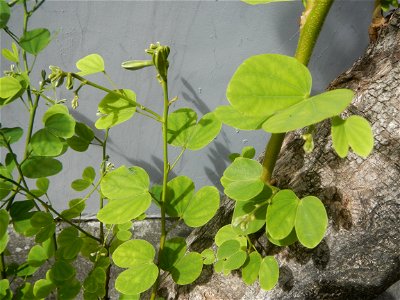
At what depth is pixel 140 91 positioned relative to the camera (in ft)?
3.28

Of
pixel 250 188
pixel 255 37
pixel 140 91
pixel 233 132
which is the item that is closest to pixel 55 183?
pixel 140 91

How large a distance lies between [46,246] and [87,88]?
0.38m

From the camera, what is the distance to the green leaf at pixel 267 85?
0.37 meters

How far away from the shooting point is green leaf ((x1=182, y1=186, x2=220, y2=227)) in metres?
0.60

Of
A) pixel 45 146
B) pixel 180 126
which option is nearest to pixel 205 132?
pixel 180 126

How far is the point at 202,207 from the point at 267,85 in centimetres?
28

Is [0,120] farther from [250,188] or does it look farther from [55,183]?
[250,188]

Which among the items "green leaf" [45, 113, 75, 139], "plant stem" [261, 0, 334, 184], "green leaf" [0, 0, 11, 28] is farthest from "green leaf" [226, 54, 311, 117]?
"green leaf" [0, 0, 11, 28]

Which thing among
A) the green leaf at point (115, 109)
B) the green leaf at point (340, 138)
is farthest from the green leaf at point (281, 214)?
the green leaf at point (115, 109)

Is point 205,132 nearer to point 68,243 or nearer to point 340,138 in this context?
point 340,138

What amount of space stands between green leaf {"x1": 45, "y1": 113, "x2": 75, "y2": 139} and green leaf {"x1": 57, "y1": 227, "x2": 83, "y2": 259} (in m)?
0.21

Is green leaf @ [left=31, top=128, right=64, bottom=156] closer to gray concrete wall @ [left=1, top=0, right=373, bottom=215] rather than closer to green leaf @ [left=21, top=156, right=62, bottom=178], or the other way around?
green leaf @ [left=21, top=156, right=62, bottom=178]

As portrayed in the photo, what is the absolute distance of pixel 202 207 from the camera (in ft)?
1.98

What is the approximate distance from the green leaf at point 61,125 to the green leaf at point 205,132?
183 millimetres
